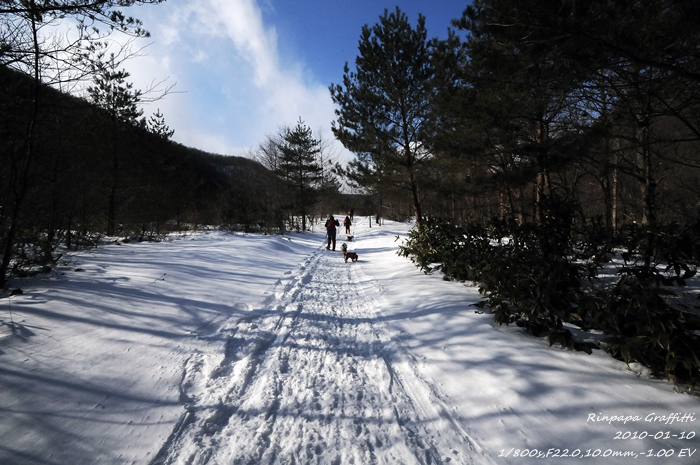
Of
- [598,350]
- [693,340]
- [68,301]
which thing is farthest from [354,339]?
[68,301]

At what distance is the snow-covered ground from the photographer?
182cm

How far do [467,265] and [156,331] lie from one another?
5349mm

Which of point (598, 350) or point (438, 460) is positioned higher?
point (598, 350)

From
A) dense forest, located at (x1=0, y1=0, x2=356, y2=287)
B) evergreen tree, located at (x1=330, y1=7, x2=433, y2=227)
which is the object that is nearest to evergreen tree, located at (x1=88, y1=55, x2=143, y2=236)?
dense forest, located at (x1=0, y1=0, x2=356, y2=287)

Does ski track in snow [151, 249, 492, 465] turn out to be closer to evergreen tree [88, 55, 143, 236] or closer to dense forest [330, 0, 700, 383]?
dense forest [330, 0, 700, 383]

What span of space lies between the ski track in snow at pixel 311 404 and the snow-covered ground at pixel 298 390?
1 centimetres

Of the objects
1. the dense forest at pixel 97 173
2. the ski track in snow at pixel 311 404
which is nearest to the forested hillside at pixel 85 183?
the dense forest at pixel 97 173

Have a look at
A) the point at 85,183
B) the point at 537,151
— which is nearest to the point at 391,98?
the point at 537,151

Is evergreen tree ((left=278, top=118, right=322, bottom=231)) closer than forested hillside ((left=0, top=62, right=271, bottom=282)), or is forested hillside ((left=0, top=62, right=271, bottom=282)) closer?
forested hillside ((left=0, top=62, right=271, bottom=282))

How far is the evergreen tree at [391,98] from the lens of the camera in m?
10.6

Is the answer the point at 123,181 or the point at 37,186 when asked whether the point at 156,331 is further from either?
the point at 123,181

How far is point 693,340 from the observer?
224 centimetres

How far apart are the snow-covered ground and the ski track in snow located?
0.01 metres

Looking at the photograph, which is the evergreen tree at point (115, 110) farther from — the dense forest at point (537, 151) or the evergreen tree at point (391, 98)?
the evergreen tree at point (391, 98)
